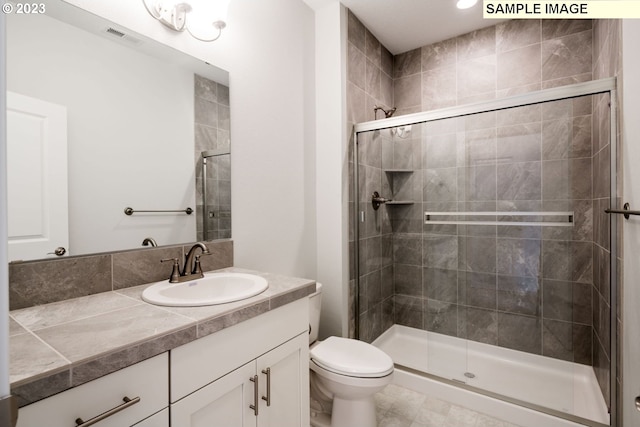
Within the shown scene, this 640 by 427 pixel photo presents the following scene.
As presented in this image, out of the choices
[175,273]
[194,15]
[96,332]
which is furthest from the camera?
[194,15]

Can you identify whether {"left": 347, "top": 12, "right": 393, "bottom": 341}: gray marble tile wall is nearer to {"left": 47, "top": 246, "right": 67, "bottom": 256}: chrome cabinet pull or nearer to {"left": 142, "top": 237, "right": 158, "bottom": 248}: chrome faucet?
{"left": 142, "top": 237, "right": 158, "bottom": 248}: chrome faucet

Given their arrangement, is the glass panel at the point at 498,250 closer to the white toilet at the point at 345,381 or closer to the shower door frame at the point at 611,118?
the shower door frame at the point at 611,118

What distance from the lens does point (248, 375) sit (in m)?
0.97

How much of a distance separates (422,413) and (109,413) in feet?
5.59

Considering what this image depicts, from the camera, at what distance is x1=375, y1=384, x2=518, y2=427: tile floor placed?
1.66 m

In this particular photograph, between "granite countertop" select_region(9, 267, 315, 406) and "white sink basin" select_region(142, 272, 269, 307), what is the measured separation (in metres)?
0.04

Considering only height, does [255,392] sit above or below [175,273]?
below

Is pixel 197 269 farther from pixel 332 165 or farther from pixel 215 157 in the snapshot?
pixel 332 165

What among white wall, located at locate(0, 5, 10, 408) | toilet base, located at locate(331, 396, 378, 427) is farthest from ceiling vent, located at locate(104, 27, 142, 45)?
toilet base, located at locate(331, 396, 378, 427)

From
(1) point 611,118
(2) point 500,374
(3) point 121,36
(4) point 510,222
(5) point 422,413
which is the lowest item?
(5) point 422,413

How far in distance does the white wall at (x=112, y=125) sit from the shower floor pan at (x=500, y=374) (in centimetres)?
172

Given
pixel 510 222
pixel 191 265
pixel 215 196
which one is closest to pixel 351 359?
pixel 191 265

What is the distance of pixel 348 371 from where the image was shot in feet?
4.72

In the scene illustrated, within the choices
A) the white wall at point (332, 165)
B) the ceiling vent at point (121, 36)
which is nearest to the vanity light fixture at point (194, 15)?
the ceiling vent at point (121, 36)
